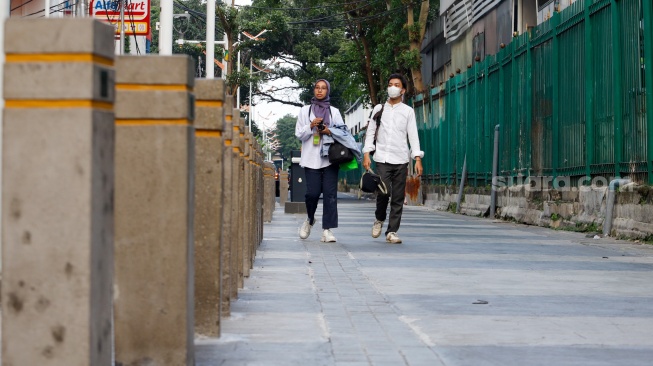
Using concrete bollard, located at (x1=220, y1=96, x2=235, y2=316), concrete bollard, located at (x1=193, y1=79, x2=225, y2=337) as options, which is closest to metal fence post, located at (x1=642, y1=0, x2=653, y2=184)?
concrete bollard, located at (x1=220, y1=96, x2=235, y2=316)

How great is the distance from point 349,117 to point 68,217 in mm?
109103

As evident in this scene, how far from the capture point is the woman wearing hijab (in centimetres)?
1352

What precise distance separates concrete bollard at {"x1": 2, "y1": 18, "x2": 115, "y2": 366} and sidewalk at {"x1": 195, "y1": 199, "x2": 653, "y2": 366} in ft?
5.34

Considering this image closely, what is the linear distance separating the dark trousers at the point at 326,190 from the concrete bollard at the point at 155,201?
8.97 meters

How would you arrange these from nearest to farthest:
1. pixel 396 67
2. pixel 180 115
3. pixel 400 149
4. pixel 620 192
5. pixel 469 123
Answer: pixel 180 115 < pixel 400 149 < pixel 620 192 < pixel 469 123 < pixel 396 67

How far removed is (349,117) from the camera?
368 feet

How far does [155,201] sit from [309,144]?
9.36 meters

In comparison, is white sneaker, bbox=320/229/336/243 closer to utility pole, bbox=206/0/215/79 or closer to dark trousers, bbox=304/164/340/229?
dark trousers, bbox=304/164/340/229

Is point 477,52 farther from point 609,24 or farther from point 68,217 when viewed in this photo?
point 68,217

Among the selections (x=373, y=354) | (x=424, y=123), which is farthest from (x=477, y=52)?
(x=373, y=354)

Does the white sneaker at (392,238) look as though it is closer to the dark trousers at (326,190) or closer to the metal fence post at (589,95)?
the dark trousers at (326,190)

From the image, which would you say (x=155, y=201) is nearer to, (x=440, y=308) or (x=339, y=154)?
(x=440, y=308)

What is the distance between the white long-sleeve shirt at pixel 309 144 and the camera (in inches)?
536

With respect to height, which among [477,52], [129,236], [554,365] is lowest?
[554,365]
